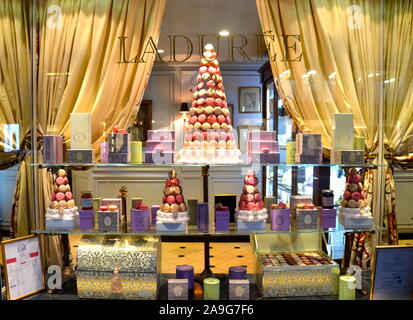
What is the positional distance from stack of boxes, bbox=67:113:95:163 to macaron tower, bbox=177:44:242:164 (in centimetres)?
63

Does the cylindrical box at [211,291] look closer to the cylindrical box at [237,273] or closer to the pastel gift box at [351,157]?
the cylindrical box at [237,273]

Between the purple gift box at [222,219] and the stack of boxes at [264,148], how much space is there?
378mm

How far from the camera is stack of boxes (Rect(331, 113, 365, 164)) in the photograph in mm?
2783

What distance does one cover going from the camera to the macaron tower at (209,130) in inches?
106

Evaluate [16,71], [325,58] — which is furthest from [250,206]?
[16,71]

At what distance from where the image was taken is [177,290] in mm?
2711

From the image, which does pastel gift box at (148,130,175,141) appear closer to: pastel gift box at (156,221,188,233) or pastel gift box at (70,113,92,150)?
pastel gift box at (70,113,92,150)

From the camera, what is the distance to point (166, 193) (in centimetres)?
271

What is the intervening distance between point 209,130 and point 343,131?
0.93 metres

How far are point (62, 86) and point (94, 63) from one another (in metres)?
0.30

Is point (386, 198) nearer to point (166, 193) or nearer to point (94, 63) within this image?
point (166, 193)

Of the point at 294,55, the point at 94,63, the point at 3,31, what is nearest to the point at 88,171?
the point at 94,63

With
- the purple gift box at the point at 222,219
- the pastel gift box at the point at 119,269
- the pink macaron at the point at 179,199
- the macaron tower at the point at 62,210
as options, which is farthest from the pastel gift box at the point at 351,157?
the macaron tower at the point at 62,210

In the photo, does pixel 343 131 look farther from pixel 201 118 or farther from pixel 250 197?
pixel 201 118
